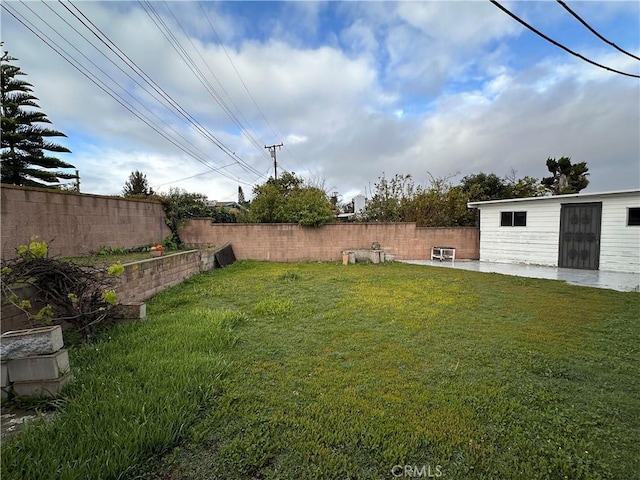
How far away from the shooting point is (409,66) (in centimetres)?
696

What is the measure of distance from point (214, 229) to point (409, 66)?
319 inches

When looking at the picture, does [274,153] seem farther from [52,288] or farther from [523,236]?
[52,288]

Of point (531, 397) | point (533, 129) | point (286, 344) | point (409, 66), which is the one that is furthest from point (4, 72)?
point (533, 129)

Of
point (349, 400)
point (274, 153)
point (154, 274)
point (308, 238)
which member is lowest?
point (349, 400)

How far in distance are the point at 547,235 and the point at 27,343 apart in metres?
11.3

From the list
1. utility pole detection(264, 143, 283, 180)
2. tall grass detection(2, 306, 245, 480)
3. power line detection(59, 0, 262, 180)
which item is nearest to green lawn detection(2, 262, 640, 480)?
tall grass detection(2, 306, 245, 480)

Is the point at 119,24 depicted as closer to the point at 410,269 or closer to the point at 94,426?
the point at 94,426

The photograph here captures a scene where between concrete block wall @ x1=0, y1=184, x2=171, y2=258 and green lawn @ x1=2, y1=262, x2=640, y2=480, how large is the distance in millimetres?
3780

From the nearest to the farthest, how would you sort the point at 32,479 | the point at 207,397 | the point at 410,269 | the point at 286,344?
the point at 32,479, the point at 207,397, the point at 286,344, the point at 410,269

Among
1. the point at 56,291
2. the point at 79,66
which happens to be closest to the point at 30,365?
the point at 56,291

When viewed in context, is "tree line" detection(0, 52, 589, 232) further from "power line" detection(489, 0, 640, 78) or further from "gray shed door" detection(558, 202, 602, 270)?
"power line" detection(489, 0, 640, 78)

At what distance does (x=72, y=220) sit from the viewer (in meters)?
6.25

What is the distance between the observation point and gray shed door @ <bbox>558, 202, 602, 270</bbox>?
7660 millimetres

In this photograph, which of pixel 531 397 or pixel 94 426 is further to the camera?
pixel 531 397
